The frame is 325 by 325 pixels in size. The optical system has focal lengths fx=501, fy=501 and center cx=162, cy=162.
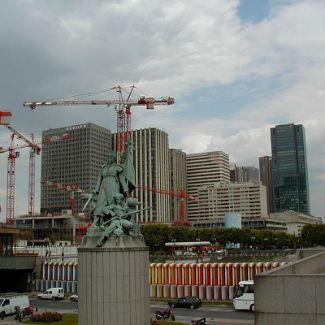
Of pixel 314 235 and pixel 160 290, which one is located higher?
pixel 314 235

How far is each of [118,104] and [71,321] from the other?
377 ft

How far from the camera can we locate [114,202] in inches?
1152

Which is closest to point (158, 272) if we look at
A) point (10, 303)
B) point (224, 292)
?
point (224, 292)

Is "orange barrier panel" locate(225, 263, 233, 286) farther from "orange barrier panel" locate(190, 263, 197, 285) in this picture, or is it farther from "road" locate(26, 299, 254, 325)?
"road" locate(26, 299, 254, 325)

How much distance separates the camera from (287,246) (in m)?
151

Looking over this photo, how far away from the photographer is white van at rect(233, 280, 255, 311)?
4731cm

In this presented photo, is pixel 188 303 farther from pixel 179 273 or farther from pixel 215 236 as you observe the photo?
pixel 215 236

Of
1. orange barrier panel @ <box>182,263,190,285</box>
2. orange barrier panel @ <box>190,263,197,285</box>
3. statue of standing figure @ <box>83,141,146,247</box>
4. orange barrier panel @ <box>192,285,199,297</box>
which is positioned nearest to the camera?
statue of standing figure @ <box>83,141,146,247</box>

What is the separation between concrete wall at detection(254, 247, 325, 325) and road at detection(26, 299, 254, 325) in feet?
97.9

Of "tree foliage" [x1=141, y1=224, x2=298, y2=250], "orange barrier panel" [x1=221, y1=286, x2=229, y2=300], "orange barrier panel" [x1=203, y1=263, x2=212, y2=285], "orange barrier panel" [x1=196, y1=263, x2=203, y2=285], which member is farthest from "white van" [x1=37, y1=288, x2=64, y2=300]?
"tree foliage" [x1=141, y1=224, x2=298, y2=250]

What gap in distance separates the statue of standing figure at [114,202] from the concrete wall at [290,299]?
1592cm

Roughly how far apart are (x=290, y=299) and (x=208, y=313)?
36733mm

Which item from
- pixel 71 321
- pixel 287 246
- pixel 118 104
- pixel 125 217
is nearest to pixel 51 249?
pixel 71 321

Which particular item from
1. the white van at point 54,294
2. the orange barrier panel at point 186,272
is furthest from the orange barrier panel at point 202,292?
the white van at point 54,294
